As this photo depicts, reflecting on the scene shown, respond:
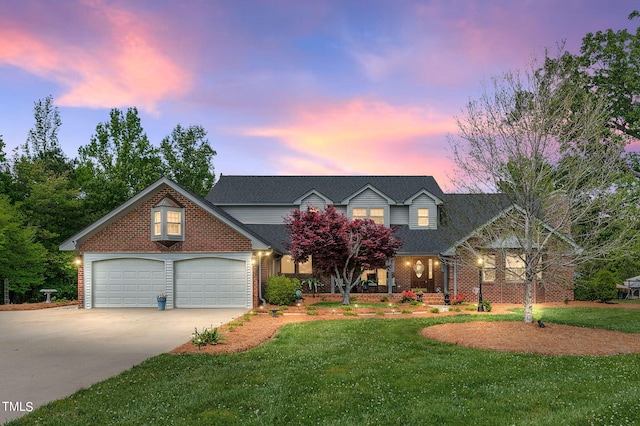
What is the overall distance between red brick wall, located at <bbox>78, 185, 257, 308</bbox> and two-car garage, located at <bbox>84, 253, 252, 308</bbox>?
38 centimetres

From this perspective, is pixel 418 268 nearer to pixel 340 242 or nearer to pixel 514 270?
pixel 514 270

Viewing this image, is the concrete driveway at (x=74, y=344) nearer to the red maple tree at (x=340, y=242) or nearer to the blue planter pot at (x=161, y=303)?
the blue planter pot at (x=161, y=303)

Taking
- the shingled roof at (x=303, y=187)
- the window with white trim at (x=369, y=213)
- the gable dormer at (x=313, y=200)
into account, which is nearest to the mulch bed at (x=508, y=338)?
the gable dormer at (x=313, y=200)

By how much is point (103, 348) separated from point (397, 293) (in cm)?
1937

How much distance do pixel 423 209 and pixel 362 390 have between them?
77.2 ft

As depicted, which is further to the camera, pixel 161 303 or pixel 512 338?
pixel 161 303

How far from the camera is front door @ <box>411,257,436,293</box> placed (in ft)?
95.1

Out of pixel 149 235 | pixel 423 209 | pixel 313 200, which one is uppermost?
pixel 313 200

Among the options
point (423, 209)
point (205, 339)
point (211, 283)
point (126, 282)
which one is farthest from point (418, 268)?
point (205, 339)

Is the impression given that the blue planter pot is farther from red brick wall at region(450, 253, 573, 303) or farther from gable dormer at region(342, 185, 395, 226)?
red brick wall at region(450, 253, 573, 303)

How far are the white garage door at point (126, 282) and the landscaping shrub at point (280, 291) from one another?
5.48 m

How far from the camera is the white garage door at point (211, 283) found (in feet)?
74.0

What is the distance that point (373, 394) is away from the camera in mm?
7676

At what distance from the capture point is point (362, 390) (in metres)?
7.88
